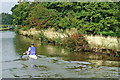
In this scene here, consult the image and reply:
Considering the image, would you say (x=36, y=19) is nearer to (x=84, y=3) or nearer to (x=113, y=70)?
(x=84, y=3)

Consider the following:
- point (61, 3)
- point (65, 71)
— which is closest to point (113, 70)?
point (65, 71)

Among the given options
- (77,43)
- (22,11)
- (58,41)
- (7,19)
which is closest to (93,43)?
(77,43)

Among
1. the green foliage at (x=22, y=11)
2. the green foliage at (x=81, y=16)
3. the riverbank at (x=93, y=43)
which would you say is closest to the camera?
the riverbank at (x=93, y=43)

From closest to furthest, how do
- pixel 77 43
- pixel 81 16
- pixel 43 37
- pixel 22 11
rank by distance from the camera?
pixel 77 43 → pixel 43 37 → pixel 81 16 → pixel 22 11

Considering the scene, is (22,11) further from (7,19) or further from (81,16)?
(7,19)

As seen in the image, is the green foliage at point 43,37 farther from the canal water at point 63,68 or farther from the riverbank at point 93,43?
the canal water at point 63,68

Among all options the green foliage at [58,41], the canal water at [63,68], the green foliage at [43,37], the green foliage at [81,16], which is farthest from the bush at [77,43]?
the green foliage at [43,37]

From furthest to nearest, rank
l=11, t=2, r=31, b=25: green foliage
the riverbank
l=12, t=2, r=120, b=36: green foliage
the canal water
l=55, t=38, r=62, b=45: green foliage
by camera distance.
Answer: l=11, t=2, r=31, b=25: green foliage → l=12, t=2, r=120, b=36: green foliage → l=55, t=38, r=62, b=45: green foliage → the riverbank → the canal water

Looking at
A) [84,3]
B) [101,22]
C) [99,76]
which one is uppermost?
[84,3]

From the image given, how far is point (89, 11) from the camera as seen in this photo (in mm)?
33781

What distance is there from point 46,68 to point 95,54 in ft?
21.6

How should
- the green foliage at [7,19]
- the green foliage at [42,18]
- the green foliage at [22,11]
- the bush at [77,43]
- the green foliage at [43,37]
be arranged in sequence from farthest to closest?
the green foliage at [7,19]
the green foliage at [22,11]
the green foliage at [42,18]
the green foliage at [43,37]
the bush at [77,43]

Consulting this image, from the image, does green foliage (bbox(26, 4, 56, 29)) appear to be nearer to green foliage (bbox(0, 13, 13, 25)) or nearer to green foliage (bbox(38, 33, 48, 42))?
green foliage (bbox(38, 33, 48, 42))

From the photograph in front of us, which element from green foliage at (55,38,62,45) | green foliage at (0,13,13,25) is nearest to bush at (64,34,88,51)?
green foliage at (55,38,62,45)
